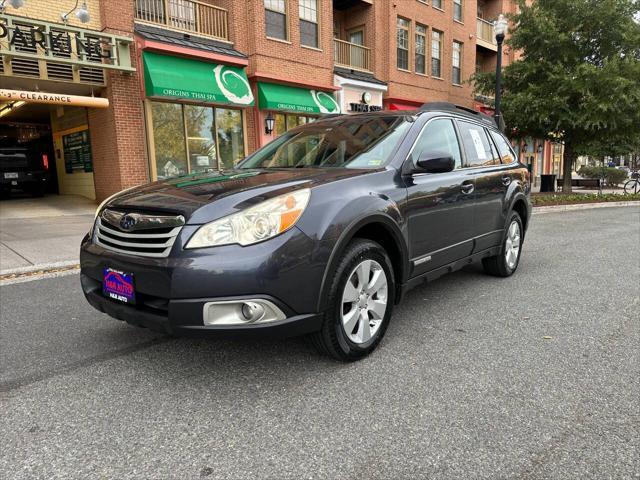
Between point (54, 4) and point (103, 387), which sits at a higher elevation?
point (54, 4)

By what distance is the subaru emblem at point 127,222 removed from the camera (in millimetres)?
2736

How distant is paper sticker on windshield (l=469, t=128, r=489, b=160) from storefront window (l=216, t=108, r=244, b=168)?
9666mm

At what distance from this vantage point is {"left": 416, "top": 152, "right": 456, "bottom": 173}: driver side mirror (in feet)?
11.0

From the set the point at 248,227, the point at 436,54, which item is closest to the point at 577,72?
the point at 436,54

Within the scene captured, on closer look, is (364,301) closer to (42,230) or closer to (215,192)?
(215,192)

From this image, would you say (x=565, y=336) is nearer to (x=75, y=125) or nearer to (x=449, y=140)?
(x=449, y=140)

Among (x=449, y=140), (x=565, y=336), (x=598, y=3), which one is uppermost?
(x=598, y=3)

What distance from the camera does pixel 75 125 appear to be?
1345 cm

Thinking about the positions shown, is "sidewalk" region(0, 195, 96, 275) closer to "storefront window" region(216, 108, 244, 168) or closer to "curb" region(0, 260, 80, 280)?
"curb" region(0, 260, 80, 280)

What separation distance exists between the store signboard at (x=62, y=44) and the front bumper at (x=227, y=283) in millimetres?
9496

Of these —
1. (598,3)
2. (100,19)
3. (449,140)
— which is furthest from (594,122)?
(100,19)

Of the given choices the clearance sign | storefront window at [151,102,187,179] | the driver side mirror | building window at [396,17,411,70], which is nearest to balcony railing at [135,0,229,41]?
storefront window at [151,102,187,179]

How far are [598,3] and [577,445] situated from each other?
1903cm

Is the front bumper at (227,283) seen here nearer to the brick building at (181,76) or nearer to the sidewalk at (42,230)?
the sidewalk at (42,230)
